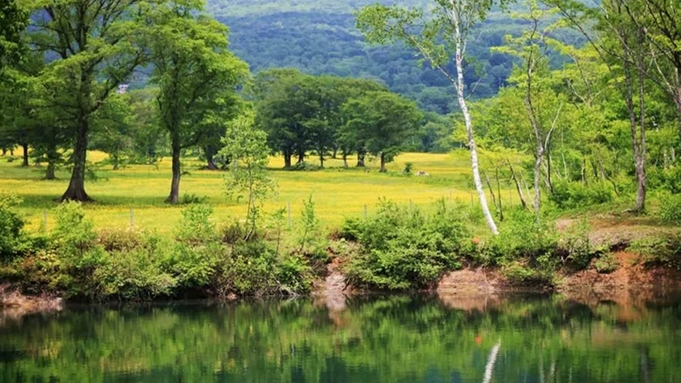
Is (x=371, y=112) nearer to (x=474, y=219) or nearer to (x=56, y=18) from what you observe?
(x=56, y=18)

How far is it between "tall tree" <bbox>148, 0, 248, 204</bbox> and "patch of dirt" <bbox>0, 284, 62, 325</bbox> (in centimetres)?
2203

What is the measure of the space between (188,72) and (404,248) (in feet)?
85.4

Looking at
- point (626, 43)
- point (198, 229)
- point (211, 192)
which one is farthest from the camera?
point (211, 192)

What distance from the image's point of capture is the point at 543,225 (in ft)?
134

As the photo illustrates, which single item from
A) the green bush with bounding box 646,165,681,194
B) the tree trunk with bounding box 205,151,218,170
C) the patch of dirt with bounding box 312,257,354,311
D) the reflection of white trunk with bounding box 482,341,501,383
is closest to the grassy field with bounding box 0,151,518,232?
the tree trunk with bounding box 205,151,218,170

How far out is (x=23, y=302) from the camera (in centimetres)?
3850

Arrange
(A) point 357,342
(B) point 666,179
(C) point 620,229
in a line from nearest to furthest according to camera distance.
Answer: (A) point 357,342 → (C) point 620,229 → (B) point 666,179

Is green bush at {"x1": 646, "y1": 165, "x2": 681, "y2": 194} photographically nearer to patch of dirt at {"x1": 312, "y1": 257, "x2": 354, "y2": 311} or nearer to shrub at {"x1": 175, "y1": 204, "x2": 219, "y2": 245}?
patch of dirt at {"x1": 312, "y1": 257, "x2": 354, "y2": 311}

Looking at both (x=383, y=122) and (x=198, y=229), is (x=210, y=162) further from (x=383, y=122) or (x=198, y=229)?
(x=198, y=229)

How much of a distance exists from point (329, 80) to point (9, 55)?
4297 inches

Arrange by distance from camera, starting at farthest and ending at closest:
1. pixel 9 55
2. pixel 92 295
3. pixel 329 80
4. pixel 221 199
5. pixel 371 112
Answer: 1. pixel 329 80
2. pixel 371 112
3. pixel 221 199
4. pixel 9 55
5. pixel 92 295

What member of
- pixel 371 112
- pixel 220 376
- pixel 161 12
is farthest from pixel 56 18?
pixel 371 112

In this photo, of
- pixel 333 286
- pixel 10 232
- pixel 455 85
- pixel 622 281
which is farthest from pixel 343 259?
pixel 10 232

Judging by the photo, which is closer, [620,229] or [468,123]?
[620,229]
